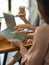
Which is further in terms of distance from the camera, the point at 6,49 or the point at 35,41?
the point at 6,49

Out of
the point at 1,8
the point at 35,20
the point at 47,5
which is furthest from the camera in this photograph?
the point at 1,8

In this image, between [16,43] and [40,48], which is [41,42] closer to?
[40,48]

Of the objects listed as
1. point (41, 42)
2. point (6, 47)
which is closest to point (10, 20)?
point (6, 47)

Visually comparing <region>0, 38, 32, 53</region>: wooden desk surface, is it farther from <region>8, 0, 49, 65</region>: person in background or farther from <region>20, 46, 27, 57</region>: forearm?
<region>8, 0, 49, 65</region>: person in background

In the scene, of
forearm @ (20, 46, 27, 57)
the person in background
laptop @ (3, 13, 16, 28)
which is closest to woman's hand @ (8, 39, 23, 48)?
forearm @ (20, 46, 27, 57)

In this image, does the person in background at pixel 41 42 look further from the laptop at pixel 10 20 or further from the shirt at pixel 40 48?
the laptop at pixel 10 20

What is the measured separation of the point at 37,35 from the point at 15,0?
2.77 m

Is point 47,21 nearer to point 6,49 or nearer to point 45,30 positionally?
point 45,30

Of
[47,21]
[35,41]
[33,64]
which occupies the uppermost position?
[47,21]

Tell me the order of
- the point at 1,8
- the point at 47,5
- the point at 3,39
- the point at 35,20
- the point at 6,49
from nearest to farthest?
the point at 47,5 < the point at 6,49 < the point at 3,39 < the point at 35,20 < the point at 1,8

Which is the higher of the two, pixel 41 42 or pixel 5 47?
pixel 41 42

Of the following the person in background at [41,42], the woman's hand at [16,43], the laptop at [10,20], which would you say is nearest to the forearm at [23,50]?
the woman's hand at [16,43]

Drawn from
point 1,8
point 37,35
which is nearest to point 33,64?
point 37,35

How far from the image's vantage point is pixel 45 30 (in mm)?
1126
